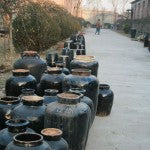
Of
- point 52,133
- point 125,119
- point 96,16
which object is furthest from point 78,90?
point 96,16

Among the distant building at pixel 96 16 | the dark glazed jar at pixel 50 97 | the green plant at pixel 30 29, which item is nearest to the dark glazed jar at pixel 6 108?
the dark glazed jar at pixel 50 97

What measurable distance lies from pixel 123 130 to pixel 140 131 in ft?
0.75

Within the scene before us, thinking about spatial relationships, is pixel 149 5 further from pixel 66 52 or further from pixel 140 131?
pixel 140 131

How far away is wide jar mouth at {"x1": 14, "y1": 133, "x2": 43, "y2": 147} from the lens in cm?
295

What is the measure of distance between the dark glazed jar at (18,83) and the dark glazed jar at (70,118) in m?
1.24

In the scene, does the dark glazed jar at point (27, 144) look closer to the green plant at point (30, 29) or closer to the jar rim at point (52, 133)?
the jar rim at point (52, 133)

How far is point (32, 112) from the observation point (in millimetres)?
3996

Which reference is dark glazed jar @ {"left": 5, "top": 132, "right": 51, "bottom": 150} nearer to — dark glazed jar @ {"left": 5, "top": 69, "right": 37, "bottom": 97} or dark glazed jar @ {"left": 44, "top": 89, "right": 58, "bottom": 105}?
dark glazed jar @ {"left": 44, "top": 89, "right": 58, "bottom": 105}

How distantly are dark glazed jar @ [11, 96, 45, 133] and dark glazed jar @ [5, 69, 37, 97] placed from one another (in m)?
1.04

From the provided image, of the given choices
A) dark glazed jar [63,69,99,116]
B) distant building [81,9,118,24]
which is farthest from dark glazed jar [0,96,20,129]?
distant building [81,9,118,24]

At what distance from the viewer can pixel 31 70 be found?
20.3 ft

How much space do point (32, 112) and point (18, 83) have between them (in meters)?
1.17

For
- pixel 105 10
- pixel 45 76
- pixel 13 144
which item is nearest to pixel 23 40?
pixel 45 76

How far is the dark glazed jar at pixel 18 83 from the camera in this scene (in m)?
5.09
